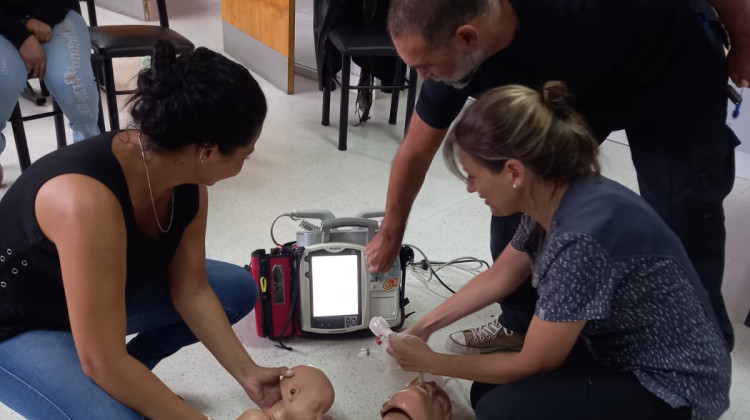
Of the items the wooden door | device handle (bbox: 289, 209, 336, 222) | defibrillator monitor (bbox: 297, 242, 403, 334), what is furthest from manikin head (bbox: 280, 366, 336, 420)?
the wooden door

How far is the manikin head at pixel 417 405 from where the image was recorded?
1362 mm

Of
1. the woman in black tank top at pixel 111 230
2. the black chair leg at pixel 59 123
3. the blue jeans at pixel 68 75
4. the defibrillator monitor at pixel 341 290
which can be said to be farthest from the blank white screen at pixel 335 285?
the black chair leg at pixel 59 123

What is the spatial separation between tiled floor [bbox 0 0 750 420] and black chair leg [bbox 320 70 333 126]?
5cm

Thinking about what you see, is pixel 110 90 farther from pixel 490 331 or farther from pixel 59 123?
pixel 490 331

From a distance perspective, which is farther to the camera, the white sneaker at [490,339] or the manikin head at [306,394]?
the white sneaker at [490,339]

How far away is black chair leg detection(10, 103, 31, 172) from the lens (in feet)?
7.88

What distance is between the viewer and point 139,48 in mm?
2543

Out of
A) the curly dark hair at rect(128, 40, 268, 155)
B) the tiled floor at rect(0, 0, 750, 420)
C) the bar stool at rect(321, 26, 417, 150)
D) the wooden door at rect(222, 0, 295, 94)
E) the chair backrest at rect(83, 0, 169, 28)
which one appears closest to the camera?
the curly dark hair at rect(128, 40, 268, 155)

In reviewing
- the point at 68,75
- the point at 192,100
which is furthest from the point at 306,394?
the point at 68,75

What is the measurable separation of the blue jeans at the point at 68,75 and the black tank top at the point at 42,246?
1.22 meters

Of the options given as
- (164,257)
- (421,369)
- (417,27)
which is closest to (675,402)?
(421,369)

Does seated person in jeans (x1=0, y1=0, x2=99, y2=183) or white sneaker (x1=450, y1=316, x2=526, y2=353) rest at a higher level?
seated person in jeans (x1=0, y1=0, x2=99, y2=183)

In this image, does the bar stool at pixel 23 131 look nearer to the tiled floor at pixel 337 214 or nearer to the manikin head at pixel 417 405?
the tiled floor at pixel 337 214

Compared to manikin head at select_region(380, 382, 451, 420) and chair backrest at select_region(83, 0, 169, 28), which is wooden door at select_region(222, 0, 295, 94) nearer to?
chair backrest at select_region(83, 0, 169, 28)
